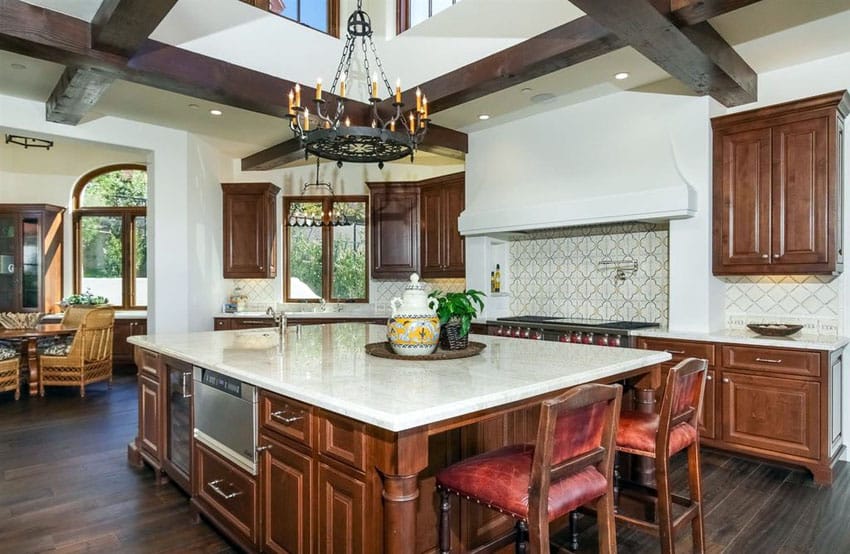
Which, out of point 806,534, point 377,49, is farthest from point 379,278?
point 806,534

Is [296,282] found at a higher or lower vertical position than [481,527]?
higher

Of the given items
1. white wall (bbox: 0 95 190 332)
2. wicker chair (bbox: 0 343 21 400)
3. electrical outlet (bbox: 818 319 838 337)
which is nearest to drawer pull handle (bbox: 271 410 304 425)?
electrical outlet (bbox: 818 319 838 337)

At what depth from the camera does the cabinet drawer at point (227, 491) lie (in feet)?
7.38

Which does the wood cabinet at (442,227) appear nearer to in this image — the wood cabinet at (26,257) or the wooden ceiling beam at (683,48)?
the wooden ceiling beam at (683,48)

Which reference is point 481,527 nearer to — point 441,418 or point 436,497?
point 436,497

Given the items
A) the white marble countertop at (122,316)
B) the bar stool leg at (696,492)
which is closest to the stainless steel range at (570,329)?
the bar stool leg at (696,492)

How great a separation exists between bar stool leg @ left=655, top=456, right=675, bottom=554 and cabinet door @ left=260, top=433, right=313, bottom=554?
4.48 ft

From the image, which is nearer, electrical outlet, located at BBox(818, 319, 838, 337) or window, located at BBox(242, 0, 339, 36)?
electrical outlet, located at BBox(818, 319, 838, 337)

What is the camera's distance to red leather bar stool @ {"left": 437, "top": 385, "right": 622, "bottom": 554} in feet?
5.17

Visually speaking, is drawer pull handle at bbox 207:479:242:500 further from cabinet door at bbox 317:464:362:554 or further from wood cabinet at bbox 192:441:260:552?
cabinet door at bbox 317:464:362:554

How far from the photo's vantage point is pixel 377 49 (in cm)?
470

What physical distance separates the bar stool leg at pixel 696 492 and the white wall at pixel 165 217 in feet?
16.9

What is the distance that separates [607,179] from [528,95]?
99 centimetres

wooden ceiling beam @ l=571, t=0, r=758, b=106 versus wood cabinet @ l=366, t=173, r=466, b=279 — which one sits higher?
wooden ceiling beam @ l=571, t=0, r=758, b=106
